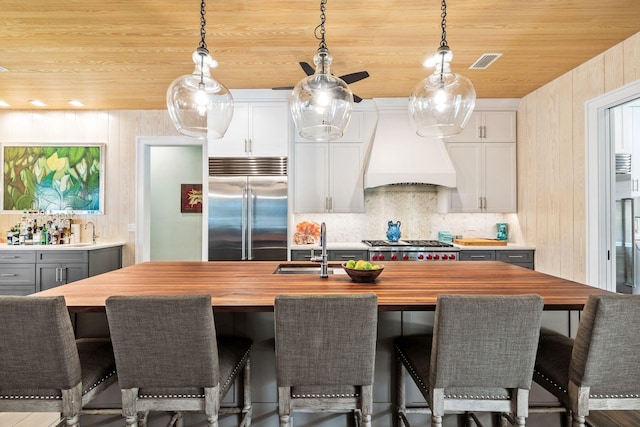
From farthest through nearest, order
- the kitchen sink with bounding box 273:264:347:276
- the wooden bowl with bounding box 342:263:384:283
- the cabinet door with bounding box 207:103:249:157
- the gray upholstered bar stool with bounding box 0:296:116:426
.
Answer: the cabinet door with bounding box 207:103:249:157 → the kitchen sink with bounding box 273:264:347:276 → the wooden bowl with bounding box 342:263:384:283 → the gray upholstered bar stool with bounding box 0:296:116:426

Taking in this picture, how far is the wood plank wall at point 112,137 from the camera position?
4766 millimetres

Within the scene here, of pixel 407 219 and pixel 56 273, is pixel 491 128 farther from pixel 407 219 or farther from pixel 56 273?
pixel 56 273

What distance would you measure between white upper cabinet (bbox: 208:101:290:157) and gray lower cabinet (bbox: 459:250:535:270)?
7.80ft

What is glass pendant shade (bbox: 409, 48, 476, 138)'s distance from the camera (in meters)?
→ 2.01

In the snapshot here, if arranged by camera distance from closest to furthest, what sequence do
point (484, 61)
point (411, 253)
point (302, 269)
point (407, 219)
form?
point (302, 269) → point (484, 61) → point (411, 253) → point (407, 219)

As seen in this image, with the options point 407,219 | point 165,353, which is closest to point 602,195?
point 407,219

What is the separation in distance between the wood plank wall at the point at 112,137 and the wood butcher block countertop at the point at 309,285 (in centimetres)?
262

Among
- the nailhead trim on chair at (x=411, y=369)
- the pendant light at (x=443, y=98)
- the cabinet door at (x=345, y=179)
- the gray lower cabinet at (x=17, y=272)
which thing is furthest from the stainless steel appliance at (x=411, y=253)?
the gray lower cabinet at (x=17, y=272)

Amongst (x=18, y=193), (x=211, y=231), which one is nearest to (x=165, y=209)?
(x=18, y=193)

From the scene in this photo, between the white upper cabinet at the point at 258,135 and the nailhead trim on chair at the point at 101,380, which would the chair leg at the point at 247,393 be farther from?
the white upper cabinet at the point at 258,135

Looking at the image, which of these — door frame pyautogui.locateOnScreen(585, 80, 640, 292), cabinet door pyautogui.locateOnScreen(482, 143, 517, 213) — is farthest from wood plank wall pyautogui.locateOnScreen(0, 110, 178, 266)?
door frame pyautogui.locateOnScreen(585, 80, 640, 292)

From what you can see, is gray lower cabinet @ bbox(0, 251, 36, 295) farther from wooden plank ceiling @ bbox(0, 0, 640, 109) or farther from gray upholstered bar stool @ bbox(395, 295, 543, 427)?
gray upholstered bar stool @ bbox(395, 295, 543, 427)

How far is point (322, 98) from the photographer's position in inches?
76.2

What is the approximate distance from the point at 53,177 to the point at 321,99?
4.43 meters
